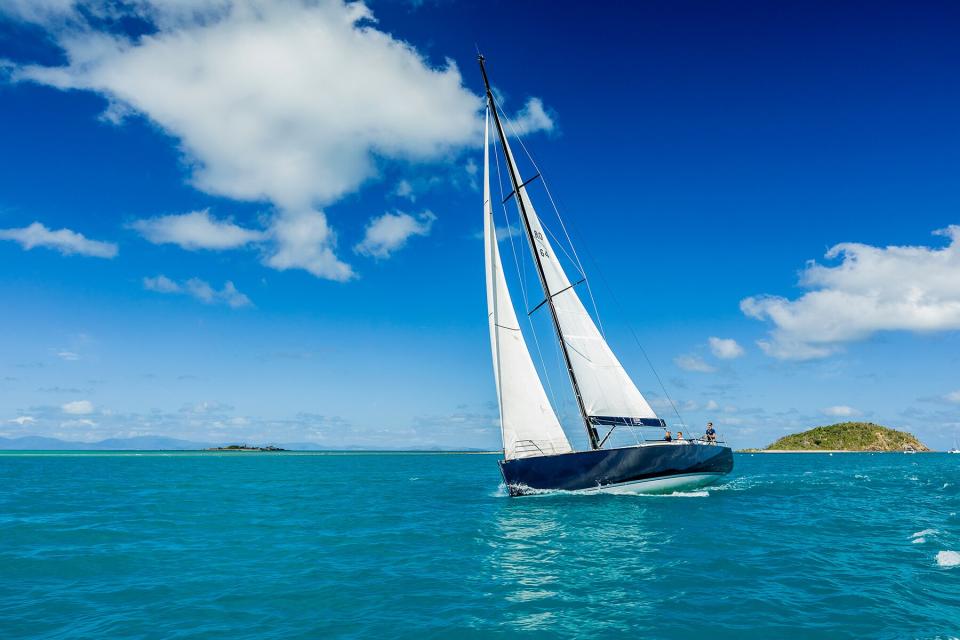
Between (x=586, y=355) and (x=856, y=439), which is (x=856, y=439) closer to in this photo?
(x=856, y=439)

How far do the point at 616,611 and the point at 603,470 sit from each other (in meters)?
15.2

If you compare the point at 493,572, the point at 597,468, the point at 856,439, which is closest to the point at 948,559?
the point at 493,572

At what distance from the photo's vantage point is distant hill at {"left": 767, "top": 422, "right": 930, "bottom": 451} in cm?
16588

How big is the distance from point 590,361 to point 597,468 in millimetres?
5260

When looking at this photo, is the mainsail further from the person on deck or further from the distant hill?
the distant hill

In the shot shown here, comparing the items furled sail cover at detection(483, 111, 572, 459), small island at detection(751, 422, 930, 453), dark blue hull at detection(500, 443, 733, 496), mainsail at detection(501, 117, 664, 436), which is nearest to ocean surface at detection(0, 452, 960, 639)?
dark blue hull at detection(500, 443, 733, 496)

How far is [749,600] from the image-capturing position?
10.4 m

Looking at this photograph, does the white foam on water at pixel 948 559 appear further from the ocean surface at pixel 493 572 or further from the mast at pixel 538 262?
the mast at pixel 538 262

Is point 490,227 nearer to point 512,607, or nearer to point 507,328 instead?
point 507,328

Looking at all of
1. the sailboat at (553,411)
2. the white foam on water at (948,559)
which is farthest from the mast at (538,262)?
the white foam on water at (948,559)

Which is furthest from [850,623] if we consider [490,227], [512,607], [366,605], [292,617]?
[490,227]

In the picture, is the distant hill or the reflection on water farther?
the distant hill

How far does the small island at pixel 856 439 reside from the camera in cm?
16600

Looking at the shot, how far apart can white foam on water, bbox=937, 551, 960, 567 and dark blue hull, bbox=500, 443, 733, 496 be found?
11.3m
